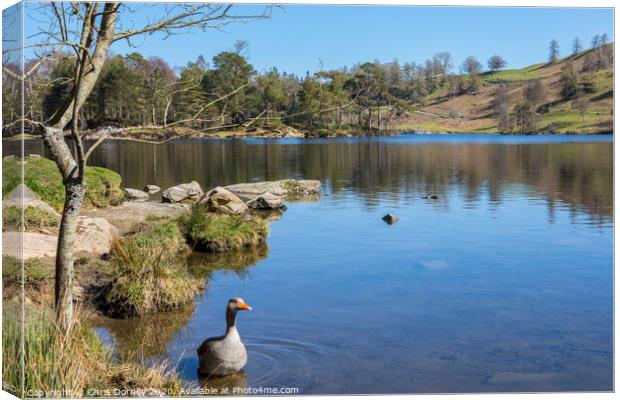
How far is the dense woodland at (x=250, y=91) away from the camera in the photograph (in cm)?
764

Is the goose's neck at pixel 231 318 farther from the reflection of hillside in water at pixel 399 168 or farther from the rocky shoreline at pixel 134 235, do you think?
the reflection of hillside in water at pixel 399 168

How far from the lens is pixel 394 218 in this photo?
21.3 m

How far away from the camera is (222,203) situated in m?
21.4

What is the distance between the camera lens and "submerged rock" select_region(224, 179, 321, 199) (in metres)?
27.9

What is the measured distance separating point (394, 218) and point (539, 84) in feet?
61.9

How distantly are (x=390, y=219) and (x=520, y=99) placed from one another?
2238 centimetres

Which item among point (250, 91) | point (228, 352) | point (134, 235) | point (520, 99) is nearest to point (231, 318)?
point (228, 352)

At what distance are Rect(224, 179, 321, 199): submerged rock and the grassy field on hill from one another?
7.65 m

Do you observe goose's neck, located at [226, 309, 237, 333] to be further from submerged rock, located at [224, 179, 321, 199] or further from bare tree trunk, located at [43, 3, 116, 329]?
submerged rock, located at [224, 179, 321, 199]

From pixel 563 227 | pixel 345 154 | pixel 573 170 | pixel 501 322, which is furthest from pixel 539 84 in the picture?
pixel 501 322

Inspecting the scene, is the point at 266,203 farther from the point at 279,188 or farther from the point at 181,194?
the point at 279,188

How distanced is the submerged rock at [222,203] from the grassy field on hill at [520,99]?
27.5 feet

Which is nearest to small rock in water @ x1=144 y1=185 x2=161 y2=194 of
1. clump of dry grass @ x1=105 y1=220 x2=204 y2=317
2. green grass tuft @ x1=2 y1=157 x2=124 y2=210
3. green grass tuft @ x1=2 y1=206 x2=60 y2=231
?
green grass tuft @ x1=2 y1=157 x2=124 y2=210

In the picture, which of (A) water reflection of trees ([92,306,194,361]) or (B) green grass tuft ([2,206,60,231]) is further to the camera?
(B) green grass tuft ([2,206,60,231])
